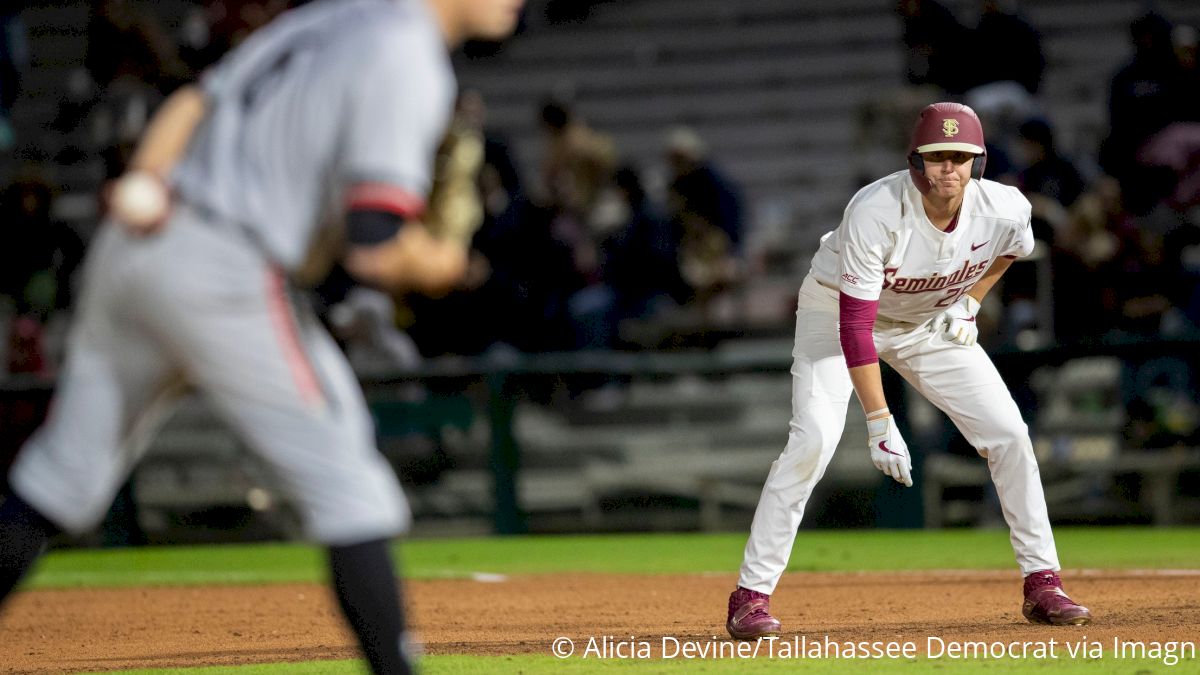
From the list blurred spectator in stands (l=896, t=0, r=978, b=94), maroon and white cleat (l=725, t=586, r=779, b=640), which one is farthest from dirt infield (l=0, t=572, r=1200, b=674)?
blurred spectator in stands (l=896, t=0, r=978, b=94)

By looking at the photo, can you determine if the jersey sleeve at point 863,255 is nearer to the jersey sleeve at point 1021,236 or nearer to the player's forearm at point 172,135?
the jersey sleeve at point 1021,236

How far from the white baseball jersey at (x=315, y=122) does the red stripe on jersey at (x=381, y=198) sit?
4cm

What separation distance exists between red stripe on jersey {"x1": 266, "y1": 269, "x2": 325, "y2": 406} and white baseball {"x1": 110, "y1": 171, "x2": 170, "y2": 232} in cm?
27

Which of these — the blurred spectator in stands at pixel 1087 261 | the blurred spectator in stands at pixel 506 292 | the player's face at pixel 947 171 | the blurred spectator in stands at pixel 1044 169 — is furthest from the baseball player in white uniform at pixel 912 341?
the blurred spectator in stands at pixel 506 292

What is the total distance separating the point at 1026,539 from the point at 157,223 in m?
3.89

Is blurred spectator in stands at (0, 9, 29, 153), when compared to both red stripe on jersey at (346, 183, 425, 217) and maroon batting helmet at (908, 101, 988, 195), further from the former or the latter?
red stripe on jersey at (346, 183, 425, 217)

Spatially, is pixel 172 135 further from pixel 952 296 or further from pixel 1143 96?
pixel 1143 96

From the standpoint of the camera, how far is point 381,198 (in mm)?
3441

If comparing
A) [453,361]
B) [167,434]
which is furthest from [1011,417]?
[167,434]

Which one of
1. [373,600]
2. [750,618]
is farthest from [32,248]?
[373,600]

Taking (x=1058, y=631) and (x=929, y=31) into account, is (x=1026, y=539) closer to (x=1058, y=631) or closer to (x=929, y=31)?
(x=1058, y=631)

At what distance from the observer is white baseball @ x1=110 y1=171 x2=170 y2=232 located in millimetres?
3523

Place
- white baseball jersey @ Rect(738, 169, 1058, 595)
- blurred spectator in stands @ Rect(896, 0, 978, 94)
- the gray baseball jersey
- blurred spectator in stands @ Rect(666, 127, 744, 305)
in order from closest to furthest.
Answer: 1. the gray baseball jersey
2. white baseball jersey @ Rect(738, 169, 1058, 595)
3. blurred spectator in stands @ Rect(666, 127, 744, 305)
4. blurred spectator in stands @ Rect(896, 0, 978, 94)

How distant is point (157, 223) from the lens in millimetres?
3559
